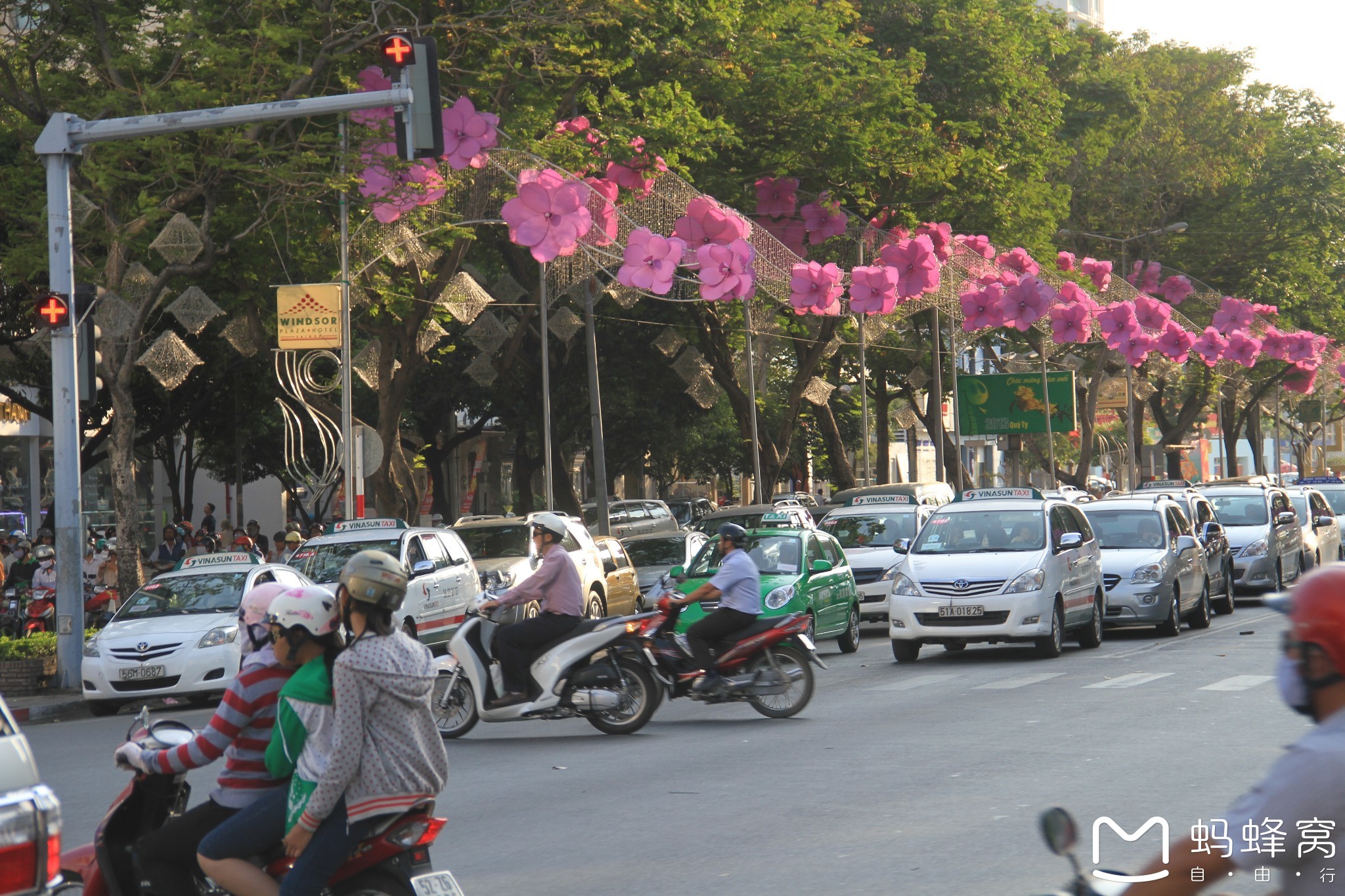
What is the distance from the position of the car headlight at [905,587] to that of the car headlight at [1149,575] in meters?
4.04

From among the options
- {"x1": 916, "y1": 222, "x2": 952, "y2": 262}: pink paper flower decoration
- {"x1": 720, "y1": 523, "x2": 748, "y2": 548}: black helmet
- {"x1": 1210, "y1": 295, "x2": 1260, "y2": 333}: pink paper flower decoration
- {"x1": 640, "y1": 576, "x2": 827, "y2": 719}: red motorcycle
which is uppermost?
{"x1": 916, "y1": 222, "x2": 952, "y2": 262}: pink paper flower decoration

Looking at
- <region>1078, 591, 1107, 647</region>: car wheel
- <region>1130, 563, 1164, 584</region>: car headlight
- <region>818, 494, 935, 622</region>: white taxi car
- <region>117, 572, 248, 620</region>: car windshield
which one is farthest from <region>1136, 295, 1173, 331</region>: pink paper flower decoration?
<region>117, 572, 248, 620</region>: car windshield

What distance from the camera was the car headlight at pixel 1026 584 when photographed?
1702 centimetres

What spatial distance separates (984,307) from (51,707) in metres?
17.6

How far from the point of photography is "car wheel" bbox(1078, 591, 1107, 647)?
18766 millimetres

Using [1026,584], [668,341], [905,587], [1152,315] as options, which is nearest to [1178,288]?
[1152,315]

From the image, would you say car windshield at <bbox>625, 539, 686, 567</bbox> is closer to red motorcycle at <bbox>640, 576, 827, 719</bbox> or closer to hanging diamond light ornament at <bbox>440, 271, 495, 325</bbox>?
hanging diamond light ornament at <bbox>440, 271, 495, 325</bbox>

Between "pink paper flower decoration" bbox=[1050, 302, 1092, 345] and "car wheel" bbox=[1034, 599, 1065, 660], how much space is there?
13.3 meters

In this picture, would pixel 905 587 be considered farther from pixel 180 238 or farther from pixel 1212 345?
pixel 1212 345

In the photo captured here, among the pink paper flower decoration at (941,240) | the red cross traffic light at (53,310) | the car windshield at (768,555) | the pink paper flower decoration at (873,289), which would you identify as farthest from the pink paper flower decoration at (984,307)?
the red cross traffic light at (53,310)

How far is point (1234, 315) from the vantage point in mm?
39406

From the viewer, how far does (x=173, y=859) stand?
5.22 meters

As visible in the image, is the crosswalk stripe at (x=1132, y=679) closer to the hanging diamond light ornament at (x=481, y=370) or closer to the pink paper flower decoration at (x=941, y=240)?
the pink paper flower decoration at (x=941, y=240)

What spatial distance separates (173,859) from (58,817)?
1.03 metres
